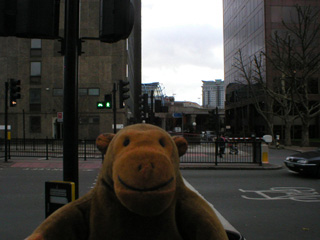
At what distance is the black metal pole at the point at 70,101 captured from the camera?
262 centimetres

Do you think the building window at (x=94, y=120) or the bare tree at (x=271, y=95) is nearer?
the bare tree at (x=271, y=95)

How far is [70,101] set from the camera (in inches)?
103

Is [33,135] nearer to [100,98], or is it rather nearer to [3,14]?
[100,98]

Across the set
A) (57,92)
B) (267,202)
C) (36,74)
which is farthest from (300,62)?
(36,74)

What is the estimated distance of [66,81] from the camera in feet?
8.72

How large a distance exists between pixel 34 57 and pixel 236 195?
115ft

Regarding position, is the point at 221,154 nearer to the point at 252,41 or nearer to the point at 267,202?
the point at 267,202

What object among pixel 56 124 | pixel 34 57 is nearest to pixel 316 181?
pixel 56 124

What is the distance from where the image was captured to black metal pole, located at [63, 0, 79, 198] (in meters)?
2.62

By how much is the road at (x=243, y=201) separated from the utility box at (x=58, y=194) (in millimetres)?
2904

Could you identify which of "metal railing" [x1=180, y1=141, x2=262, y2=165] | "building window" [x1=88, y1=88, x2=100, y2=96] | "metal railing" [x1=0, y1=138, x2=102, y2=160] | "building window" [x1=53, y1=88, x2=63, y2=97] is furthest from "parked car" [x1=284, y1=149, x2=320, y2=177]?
"building window" [x1=53, y1=88, x2=63, y2=97]

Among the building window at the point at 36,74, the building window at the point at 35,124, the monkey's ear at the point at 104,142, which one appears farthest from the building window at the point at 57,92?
the monkey's ear at the point at 104,142

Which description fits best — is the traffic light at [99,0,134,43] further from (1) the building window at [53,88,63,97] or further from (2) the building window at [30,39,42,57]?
(2) the building window at [30,39,42,57]

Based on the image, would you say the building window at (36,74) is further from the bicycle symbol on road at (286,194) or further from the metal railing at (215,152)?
the bicycle symbol on road at (286,194)
